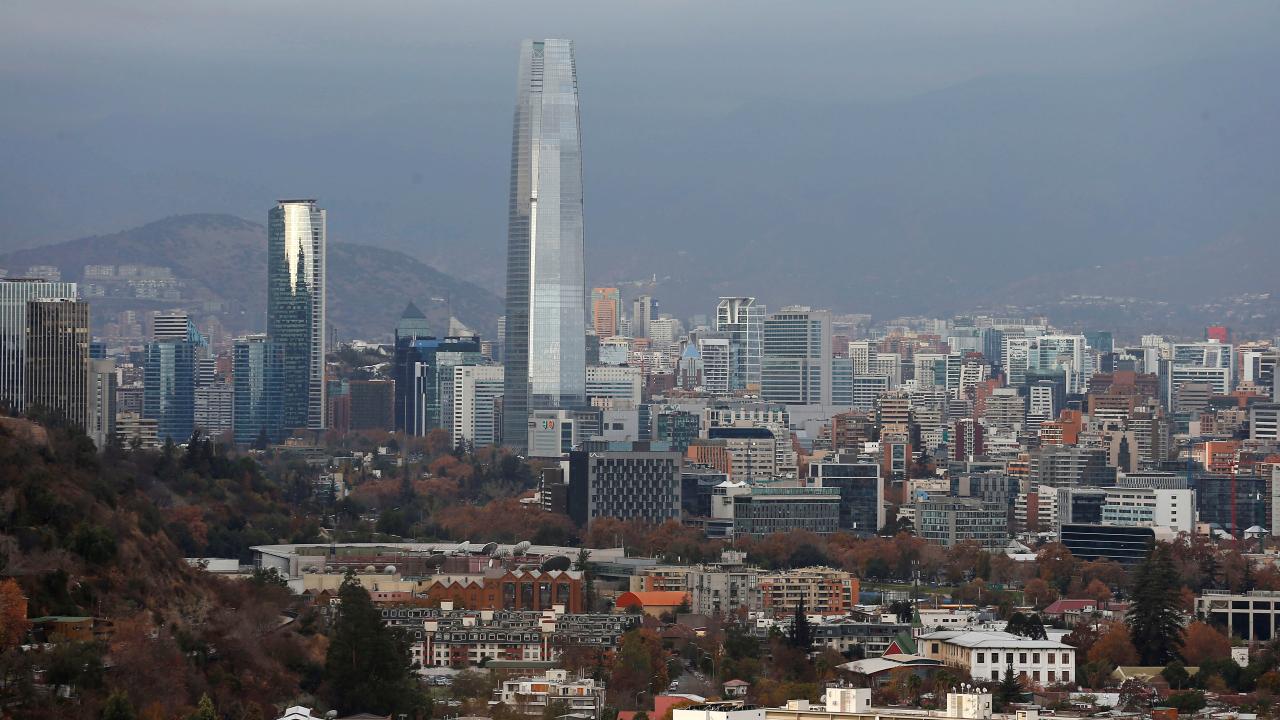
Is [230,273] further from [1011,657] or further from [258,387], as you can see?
[1011,657]

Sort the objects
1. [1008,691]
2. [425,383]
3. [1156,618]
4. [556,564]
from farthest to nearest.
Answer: [425,383]
[556,564]
[1156,618]
[1008,691]

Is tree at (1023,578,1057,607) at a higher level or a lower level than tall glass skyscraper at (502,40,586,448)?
lower

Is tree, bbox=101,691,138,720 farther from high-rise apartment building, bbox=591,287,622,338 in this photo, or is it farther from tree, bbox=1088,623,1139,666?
high-rise apartment building, bbox=591,287,622,338

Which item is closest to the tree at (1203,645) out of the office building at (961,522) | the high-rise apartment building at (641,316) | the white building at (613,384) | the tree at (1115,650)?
the tree at (1115,650)

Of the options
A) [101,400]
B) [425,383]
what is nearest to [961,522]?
[101,400]

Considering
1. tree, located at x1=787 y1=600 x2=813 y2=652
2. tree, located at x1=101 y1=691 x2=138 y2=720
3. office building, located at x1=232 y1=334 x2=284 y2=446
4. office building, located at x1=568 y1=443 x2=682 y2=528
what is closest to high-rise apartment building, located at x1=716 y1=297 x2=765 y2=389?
office building, located at x1=232 y1=334 x2=284 y2=446

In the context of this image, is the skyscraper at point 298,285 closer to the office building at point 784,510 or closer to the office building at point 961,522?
the office building at point 784,510

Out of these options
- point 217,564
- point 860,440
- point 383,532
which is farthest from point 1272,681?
point 860,440
